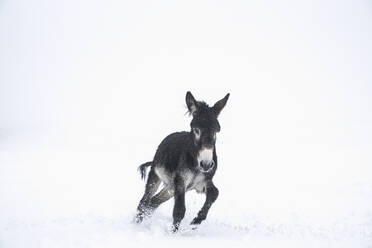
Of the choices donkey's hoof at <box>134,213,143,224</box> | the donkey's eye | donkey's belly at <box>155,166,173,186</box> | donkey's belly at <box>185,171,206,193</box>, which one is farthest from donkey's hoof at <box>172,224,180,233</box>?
the donkey's eye

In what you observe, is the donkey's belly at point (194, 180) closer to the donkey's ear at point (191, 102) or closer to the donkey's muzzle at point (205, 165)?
the donkey's muzzle at point (205, 165)

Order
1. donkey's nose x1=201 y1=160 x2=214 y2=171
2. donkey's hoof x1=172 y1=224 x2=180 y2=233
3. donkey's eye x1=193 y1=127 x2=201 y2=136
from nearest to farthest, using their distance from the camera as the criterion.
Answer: donkey's nose x1=201 y1=160 x2=214 y2=171, donkey's eye x1=193 y1=127 x2=201 y2=136, donkey's hoof x1=172 y1=224 x2=180 y2=233

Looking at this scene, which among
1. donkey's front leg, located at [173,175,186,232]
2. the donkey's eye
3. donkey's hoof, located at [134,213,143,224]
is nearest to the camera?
the donkey's eye

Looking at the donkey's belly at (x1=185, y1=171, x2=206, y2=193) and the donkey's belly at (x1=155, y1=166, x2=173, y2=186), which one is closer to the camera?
the donkey's belly at (x1=185, y1=171, x2=206, y2=193)

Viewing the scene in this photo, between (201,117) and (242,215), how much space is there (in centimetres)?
472

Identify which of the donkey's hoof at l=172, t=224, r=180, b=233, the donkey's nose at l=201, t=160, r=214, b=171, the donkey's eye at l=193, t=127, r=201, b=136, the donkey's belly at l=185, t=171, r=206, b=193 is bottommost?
the donkey's hoof at l=172, t=224, r=180, b=233

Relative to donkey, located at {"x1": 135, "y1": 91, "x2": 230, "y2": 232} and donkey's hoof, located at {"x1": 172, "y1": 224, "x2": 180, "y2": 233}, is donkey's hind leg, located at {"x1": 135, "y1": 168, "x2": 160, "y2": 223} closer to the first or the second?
donkey, located at {"x1": 135, "y1": 91, "x2": 230, "y2": 232}

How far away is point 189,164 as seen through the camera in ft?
25.5

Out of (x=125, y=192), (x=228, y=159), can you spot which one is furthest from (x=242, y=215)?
(x=228, y=159)

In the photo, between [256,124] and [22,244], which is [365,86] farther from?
[22,244]

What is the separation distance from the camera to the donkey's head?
22.7ft

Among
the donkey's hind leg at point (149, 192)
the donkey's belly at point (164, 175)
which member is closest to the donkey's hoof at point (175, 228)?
the donkey's belly at point (164, 175)

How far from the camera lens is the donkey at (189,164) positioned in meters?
7.12

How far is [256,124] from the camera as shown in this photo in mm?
47656
